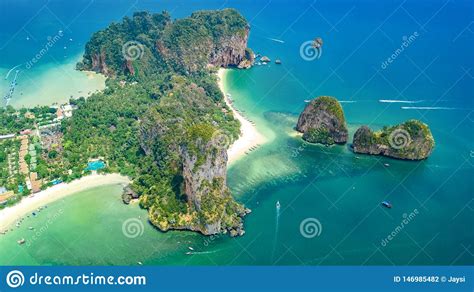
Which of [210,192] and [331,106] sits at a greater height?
[331,106]

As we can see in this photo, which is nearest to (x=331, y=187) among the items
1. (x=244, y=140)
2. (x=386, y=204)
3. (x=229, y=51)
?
(x=386, y=204)

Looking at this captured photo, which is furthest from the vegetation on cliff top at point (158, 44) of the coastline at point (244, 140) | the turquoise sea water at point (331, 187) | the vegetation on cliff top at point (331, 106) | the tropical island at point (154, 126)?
the vegetation on cliff top at point (331, 106)

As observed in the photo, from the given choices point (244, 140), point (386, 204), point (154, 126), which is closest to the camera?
point (386, 204)

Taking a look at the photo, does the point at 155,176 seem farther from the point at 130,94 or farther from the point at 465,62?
the point at 465,62

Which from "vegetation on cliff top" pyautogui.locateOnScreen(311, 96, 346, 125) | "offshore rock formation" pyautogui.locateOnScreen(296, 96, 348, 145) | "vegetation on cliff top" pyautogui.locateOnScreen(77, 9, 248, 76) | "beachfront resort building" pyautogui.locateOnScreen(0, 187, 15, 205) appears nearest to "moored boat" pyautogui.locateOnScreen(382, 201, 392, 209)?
"offshore rock formation" pyautogui.locateOnScreen(296, 96, 348, 145)

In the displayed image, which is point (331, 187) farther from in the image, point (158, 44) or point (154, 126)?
point (158, 44)

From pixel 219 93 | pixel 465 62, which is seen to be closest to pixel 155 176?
pixel 219 93

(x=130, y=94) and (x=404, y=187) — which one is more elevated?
(x=130, y=94)

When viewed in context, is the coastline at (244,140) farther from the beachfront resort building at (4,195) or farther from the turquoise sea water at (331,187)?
the beachfront resort building at (4,195)
